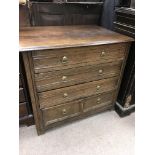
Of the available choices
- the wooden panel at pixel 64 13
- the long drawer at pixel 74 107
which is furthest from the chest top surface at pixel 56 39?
the long drawer at pixel 74 107

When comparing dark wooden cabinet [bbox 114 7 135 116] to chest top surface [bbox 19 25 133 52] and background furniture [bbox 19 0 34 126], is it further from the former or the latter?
background furniture [bbox 19 0 34 126]

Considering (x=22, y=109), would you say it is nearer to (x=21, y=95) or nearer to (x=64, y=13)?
(x=21, y=95)

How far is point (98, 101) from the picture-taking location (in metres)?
1.62

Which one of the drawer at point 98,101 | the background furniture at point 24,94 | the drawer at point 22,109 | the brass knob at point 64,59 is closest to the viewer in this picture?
the brass knob at point 64,59

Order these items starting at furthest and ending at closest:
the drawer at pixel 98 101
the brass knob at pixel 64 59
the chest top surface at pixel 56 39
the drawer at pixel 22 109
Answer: the drawer at pixel 98 101
the drawer at pixel 22 109
the brass knob at pixel 64 59
the chest top surface at pixel 56 39

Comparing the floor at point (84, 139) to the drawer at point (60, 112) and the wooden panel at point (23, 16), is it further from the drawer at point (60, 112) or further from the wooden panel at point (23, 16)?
the wooden panel at point (23, 16)

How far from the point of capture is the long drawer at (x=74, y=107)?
141 cm

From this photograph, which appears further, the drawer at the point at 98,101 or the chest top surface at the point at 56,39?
the drawer at the point at 98,101

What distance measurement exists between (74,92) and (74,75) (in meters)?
0.18

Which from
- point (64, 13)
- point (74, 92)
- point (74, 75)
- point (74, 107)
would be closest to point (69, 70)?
point (74, 75)

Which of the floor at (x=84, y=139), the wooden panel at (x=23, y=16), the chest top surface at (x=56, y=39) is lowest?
the floor at (x=84, y=139)

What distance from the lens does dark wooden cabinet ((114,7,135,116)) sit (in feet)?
4.59
